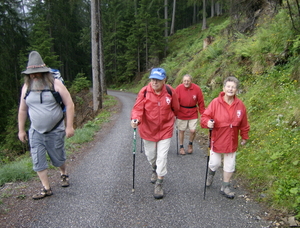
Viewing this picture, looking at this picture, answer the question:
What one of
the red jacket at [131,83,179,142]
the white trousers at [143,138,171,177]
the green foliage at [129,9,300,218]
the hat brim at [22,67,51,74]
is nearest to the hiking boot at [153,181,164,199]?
the white trousers at [143,138,171,177]

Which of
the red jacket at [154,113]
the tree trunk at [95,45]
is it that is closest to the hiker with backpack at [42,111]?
the red jacket at [154,113]

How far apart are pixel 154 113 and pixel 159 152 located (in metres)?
0.69

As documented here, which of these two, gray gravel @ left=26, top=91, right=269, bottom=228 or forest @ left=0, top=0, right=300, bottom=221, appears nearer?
gray gravel @ left=26, top=91, right=269, bottom=228

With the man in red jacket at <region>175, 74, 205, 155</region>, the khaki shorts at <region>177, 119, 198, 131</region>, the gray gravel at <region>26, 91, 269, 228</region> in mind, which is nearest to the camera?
the gray gravel at <region>26, 91, 269, 228</region>

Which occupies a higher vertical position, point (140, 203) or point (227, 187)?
point (227, 187)

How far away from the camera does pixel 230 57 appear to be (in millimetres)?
10523

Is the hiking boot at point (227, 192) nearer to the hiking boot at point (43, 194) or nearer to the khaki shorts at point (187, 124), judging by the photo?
the khaki shorts at point (187, 124)

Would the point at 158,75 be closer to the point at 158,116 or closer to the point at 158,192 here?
the point at 158,116

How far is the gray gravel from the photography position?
322 centimetres

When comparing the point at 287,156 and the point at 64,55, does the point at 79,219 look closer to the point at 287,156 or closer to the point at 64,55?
the point at 287,156

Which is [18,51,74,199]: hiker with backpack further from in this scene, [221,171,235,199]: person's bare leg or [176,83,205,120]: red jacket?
[176,83,205,120]: red jacket

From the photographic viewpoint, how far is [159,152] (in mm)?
3990

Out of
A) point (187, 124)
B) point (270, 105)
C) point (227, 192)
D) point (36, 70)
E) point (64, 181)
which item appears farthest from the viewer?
point (270, 105)

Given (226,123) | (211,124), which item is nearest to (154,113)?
(211,124)
